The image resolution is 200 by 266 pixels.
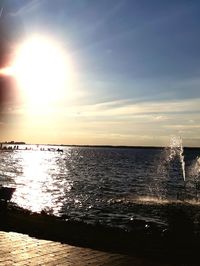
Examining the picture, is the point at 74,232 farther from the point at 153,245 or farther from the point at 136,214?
the point at 136,214

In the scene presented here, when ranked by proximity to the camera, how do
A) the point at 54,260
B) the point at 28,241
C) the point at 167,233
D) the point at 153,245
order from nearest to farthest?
the point at 54,260, the point at 28,241, the point at 153,245, the point at 167,233

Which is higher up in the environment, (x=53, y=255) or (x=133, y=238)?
(x=53, y=255)

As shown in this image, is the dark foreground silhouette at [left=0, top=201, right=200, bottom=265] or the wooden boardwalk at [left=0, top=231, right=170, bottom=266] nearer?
the wooden boardwalk at [left=0, top=231, right=170, bottom=266]

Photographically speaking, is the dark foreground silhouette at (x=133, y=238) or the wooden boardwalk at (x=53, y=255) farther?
the dark foreground silhouette at (x=133, y=238)

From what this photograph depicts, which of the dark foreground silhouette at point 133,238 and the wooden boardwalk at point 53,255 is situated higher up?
the wooden boardwalk at point 53,255

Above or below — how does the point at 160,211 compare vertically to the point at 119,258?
below

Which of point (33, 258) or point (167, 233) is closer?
point (33, 258)

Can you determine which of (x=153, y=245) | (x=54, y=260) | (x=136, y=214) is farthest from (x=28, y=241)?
(x=136, y=214)

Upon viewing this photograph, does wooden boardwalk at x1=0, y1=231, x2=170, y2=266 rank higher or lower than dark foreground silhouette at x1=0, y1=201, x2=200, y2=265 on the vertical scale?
higher

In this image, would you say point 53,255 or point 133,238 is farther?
point 133,238

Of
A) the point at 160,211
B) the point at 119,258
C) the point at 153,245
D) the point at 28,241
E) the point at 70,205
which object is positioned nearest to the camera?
the point at 119,258

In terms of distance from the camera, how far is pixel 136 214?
30109 mm

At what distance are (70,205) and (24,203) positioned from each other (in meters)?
4.76

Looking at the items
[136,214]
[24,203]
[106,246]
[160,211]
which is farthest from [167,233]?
[24,203]
